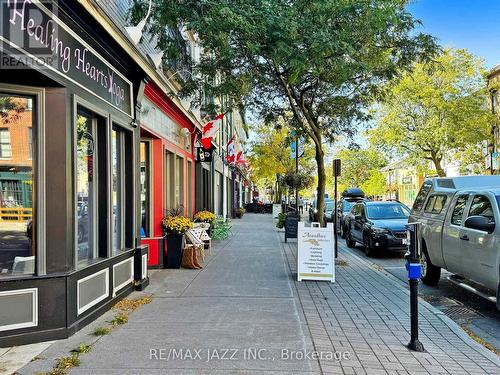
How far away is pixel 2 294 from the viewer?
5125 mm

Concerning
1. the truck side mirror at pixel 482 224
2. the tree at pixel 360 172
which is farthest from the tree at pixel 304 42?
the tree at pixel 360 172

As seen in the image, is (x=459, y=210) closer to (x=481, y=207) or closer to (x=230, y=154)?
(x=481, y=207)

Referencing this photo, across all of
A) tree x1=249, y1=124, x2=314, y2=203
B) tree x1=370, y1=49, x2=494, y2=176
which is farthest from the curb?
tree x1=249, y1=124, x2=314, y2=203

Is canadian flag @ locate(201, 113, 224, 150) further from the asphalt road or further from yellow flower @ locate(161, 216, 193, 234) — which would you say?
the asphalt road

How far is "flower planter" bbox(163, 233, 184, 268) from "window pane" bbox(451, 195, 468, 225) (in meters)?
5.70

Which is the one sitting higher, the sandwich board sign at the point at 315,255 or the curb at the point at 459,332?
the sandwich board sign at the point at 315,255

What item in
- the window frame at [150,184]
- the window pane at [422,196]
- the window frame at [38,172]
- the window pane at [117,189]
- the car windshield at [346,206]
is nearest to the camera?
the window frame at [38,172]

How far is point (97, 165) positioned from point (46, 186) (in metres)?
1.73

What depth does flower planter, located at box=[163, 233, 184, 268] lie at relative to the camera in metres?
10.9

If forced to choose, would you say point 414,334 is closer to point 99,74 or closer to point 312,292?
point 312,292

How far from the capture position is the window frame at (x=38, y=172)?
5.43m

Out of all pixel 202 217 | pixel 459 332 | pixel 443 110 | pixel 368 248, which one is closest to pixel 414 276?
pixel 459 332

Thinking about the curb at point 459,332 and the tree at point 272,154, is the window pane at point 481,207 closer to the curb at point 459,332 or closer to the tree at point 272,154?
the curb at point 459,332

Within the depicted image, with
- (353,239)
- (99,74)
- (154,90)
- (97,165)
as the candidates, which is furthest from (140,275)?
(353,239)
